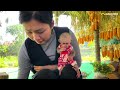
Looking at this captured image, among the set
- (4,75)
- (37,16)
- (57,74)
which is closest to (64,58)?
(57,74)

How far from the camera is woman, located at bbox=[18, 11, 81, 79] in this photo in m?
3.24

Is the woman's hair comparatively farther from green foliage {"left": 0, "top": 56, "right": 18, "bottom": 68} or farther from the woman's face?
green foliage {"left": 0, "top": 56, "right": 18, "bottom": 68}

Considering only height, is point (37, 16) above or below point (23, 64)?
above

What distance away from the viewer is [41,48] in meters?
3.30

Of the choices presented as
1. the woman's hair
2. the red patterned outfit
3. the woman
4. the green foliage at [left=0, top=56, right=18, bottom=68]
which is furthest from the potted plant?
the green foliage at [left=0, top=56, right=18, bottom=68]

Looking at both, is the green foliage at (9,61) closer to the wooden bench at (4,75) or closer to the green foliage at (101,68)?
the wooden bench at (4,75)

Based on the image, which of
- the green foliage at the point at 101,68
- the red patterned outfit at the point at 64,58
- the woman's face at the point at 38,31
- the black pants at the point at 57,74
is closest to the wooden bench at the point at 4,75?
the black pants at the point at 57,74

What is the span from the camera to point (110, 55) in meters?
3.38

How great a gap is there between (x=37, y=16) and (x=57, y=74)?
0.77 metres

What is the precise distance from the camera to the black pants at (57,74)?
10.7 ft

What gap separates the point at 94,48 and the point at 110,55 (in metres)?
0.24

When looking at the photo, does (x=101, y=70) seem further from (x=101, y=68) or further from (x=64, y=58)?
(x=64, y=58)

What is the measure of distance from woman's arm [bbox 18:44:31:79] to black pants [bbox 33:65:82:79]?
0.14m
